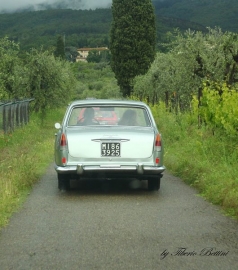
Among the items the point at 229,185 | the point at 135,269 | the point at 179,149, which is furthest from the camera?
the point at 179,149

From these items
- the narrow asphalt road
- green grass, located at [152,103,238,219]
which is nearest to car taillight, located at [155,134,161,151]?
the narrow asphalt road

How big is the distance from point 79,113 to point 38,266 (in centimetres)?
622

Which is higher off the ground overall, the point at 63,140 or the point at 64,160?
the point at 63,140

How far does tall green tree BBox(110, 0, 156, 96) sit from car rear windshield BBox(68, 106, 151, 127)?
159 ft

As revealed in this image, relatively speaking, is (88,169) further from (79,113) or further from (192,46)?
(192,46)

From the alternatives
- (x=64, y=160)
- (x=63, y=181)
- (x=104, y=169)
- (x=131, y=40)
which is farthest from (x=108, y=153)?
(x=131, y=40)

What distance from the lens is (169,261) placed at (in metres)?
6.63

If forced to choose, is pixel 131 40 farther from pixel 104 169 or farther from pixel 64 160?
pixel 104 169

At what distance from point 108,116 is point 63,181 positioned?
1.54 m

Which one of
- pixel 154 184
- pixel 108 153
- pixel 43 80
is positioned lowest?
pixel 43 80

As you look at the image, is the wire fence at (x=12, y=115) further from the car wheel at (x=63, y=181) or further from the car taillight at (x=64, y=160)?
the car taillight at (x=64, y=160)

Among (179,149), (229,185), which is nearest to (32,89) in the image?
(179,149)

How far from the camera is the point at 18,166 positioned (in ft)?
45.2

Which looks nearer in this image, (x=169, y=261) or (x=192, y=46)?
(x=169, y=261)
